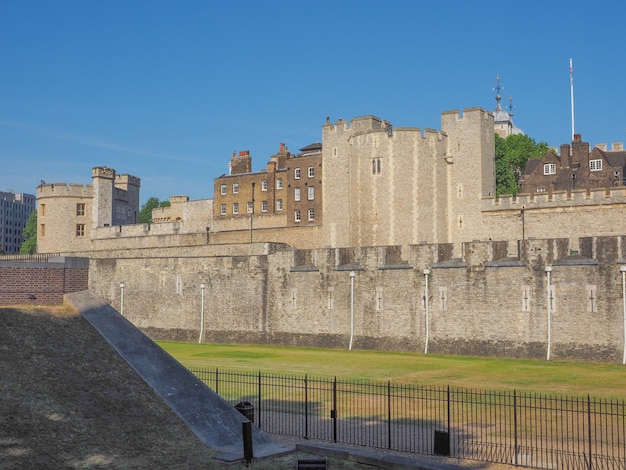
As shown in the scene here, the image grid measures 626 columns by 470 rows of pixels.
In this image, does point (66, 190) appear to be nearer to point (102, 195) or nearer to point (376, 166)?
point (102, 195)

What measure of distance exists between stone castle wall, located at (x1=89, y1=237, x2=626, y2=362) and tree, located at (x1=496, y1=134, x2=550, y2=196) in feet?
102

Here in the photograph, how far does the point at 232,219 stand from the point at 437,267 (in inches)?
1350

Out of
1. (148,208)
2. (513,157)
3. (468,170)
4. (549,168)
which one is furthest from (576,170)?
(148,208)

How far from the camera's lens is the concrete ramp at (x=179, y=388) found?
49.7 feet

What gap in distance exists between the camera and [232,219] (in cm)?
6650

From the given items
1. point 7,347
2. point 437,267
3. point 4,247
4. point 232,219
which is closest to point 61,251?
point 232,219

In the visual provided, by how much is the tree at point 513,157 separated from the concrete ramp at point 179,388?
2121 inches

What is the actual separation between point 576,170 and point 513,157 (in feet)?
43.3

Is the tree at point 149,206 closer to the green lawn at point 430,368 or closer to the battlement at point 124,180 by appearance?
the battlement at point 124,180

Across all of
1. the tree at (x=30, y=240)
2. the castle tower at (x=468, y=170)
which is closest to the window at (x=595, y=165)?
the castle tower at (x=468, y=170)

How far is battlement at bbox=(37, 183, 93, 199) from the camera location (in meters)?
65.5

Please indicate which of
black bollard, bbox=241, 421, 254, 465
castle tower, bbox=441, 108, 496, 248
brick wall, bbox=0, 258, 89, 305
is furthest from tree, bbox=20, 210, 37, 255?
black bollard, bbox=241, 421, 254, 465

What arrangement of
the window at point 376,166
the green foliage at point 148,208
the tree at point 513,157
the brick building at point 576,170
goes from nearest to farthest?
1. the window at point 376,166
2. the brick building at point 576,170
3. the tree at point 513,157
4. the green foliage at point 148,208

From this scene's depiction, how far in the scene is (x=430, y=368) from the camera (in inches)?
1121
